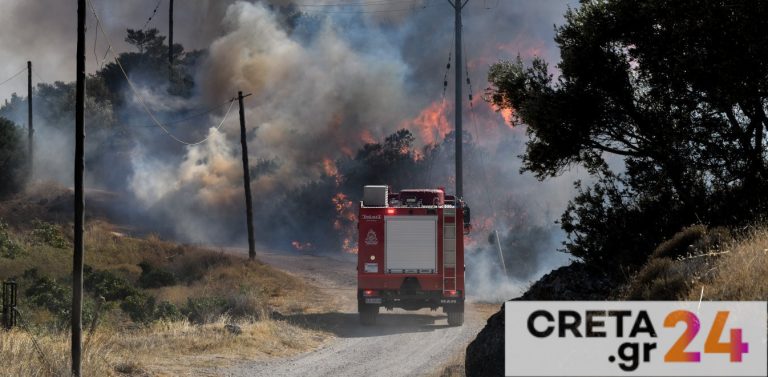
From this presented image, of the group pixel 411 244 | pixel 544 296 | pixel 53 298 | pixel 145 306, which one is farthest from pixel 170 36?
pixel 544 296

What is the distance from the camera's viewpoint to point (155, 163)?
80.1 m

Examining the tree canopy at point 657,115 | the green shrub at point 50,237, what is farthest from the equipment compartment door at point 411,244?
the green shrub at point 50,237

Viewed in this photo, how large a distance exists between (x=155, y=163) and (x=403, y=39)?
2787cm

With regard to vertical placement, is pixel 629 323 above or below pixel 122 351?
above

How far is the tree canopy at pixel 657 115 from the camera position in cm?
Result: 1625

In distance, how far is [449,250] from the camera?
25969 millimetres

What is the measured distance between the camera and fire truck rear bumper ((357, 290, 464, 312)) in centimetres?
2625

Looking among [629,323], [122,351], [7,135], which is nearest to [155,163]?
[7,135]

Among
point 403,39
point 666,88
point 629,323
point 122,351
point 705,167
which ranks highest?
point 403,39

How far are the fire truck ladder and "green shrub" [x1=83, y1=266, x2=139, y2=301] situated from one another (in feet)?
43.3

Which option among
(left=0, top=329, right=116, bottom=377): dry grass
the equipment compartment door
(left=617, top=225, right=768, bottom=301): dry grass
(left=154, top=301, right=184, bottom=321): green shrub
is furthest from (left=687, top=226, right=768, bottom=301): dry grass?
(left=154, top=301, right=184, bottom=321): green shrub

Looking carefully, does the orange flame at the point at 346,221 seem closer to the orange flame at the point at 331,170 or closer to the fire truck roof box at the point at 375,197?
the orange flame at the point at 331,170

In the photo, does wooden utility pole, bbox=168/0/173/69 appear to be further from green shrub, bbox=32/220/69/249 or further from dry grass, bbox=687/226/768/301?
dry grass, bbox=687/226/768/301

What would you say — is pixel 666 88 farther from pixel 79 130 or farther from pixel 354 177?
pixel 354 177
